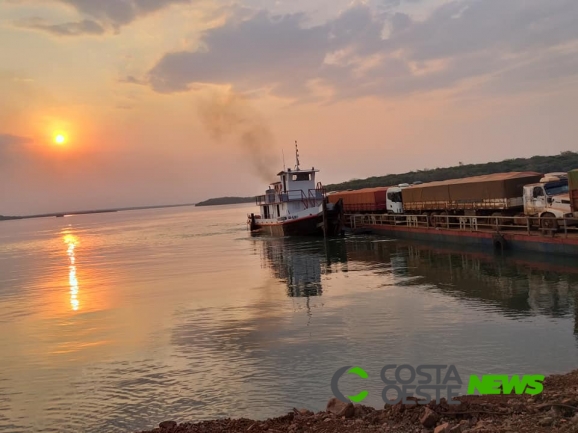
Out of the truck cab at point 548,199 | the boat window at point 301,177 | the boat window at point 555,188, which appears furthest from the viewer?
the boat window at point 301,177

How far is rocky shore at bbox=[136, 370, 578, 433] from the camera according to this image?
583cm

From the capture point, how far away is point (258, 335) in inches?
542

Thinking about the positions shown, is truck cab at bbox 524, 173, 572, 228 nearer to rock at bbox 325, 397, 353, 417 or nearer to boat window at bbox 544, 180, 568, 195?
boat window at bbox 544, 180, 568, 195

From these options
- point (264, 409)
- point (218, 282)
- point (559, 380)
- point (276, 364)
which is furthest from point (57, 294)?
point (559, 380)

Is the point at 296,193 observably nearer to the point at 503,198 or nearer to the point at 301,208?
the point at 301,208

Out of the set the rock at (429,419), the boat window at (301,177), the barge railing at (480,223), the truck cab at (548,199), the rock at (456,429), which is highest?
the boat window at (301,177)

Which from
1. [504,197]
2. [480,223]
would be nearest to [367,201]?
[480,223]

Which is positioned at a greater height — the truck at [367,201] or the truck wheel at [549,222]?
the truck at [367,201]

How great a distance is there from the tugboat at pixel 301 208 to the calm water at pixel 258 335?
671 inches

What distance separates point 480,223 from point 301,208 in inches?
830

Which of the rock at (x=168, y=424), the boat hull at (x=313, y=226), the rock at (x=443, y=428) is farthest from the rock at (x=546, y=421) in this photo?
the boat hull at (x=313, y=226)

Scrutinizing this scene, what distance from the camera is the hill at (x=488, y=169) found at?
99869 millimetres

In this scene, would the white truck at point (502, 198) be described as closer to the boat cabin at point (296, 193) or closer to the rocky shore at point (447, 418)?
the boat cabin at point (296, 193)

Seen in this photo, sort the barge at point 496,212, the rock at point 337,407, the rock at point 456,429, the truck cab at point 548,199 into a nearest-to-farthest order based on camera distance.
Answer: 1. the rock at point 456,429
2. the rock at point 337,407
3. the barge at point 496,212
4. the truck cab at point 548,199
